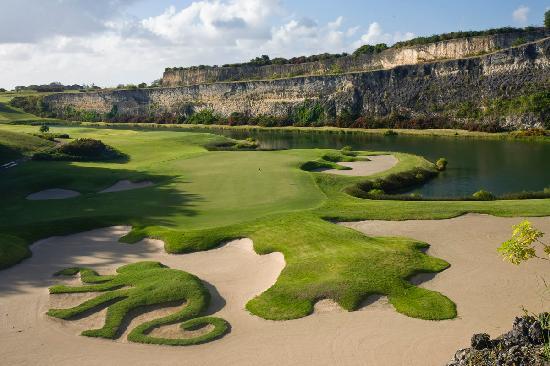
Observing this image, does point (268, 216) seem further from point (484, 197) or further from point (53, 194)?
point (53, 194)

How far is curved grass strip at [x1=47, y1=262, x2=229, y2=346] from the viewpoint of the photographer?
54.1 ft

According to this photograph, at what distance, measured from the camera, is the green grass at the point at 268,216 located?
18797 millimetres

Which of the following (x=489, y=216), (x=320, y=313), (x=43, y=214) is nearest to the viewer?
(x=320, y=313)

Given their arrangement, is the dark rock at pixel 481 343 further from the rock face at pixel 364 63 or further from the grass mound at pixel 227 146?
the rock face at pixel 364 63

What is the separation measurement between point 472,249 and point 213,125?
106 meters

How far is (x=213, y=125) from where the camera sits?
410 feet

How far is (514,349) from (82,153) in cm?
5041

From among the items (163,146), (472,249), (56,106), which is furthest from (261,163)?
(56,106)

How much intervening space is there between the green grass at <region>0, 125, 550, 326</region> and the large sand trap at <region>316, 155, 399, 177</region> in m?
1.64

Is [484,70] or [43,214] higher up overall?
[484,70]

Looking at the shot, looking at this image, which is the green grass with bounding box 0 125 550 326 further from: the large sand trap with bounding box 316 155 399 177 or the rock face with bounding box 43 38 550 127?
the rock face with bounding box 43 38 550 127

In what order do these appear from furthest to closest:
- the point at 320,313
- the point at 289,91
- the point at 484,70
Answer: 1. the point at 289,91
2. the point at 484,70
3. the point at 320,313

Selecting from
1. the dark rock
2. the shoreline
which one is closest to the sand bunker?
the dark rock

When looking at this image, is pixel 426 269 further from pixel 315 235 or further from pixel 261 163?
pixel 261 163
